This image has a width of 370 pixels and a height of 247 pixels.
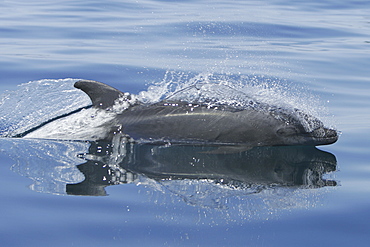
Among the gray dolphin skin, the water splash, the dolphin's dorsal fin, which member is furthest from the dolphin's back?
the water splash

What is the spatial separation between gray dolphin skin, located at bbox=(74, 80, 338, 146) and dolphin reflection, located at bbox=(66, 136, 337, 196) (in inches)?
5.5

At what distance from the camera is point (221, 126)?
300 inches

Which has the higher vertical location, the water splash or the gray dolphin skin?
the gray dolphin skin

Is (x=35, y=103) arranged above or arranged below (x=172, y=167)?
below

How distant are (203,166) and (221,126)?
43.8 inches

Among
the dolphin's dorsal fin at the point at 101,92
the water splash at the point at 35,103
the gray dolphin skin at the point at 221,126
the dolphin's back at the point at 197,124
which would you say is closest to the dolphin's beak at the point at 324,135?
the gray dolphin skin at the point at 221,126

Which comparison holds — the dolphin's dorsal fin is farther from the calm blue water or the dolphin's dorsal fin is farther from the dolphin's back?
the calm blue water

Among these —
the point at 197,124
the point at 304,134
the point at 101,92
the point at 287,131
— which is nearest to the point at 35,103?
the point at 101,92

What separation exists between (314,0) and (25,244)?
22.9 m

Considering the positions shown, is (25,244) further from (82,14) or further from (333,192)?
(82,14)

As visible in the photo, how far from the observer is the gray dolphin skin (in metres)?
7.56

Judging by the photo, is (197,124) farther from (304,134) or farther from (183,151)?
(304,134)

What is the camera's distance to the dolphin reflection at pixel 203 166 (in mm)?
6055

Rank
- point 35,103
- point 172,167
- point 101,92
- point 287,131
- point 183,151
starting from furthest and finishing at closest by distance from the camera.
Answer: point 35,103 < point 101,92 < point 287,131 < point 183,151 < point 172,167
